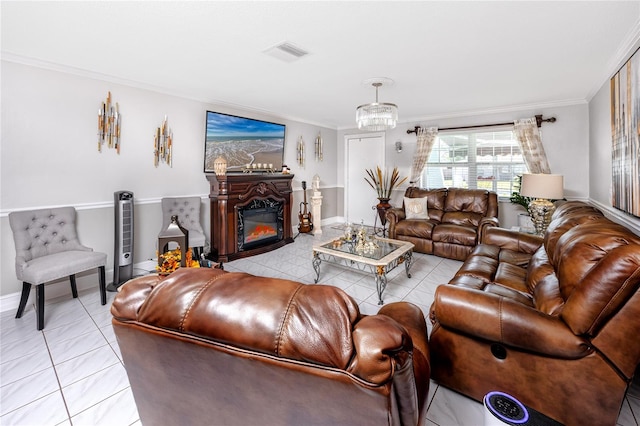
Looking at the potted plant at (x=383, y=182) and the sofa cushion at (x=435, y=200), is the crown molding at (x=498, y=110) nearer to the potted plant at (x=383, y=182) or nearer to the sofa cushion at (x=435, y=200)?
the potted plant at (x=383, y=182)

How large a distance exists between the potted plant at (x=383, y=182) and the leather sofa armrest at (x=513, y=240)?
2.69 metres

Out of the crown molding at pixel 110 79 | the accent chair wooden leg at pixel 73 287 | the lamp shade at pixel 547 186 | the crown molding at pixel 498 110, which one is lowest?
the accent chair wooden leg at pixel 73 287

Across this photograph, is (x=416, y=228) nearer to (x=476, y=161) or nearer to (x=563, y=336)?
(x=476, y=161)

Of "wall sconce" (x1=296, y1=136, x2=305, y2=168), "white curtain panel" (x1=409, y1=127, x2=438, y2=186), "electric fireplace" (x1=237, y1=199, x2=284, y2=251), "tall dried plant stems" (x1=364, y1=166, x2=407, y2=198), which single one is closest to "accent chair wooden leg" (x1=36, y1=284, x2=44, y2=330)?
"electric fireplace" (x1=237, y1=199, x2=284, y2=251)

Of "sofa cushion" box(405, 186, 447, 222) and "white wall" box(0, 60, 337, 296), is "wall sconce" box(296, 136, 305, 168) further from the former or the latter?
"sofa cushion" box(405, 186, 447, 222)

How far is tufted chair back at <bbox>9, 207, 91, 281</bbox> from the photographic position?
8.61 feet

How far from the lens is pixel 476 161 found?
17.4 feet

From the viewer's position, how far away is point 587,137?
14.2ft

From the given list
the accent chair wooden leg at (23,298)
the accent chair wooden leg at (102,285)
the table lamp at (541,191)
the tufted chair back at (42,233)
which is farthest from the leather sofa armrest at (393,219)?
the accent chair wooden leg at (23,298)

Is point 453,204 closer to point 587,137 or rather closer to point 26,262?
point 587,137

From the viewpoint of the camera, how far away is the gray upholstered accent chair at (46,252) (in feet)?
7.90

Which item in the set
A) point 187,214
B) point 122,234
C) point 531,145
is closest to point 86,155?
point 122,234

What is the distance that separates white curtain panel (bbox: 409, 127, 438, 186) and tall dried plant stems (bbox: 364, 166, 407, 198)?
0.33 meters

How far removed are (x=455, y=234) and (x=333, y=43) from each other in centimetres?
311
